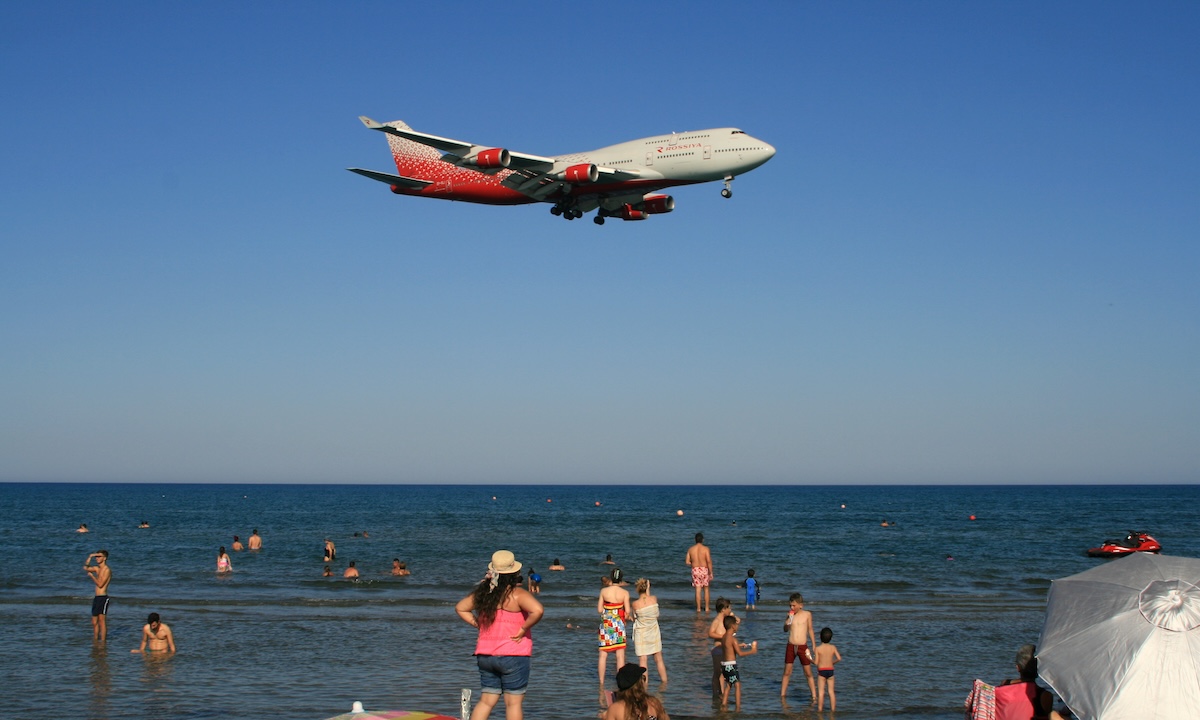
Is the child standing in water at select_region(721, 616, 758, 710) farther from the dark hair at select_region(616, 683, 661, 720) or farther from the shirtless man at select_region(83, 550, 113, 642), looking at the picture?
the shirtless man at select_region(83, 550, 113, 642)

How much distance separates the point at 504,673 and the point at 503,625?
0.38m

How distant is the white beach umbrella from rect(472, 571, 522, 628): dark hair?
3890mm

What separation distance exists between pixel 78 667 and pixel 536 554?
98.6 feet

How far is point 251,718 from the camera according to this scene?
11719mm

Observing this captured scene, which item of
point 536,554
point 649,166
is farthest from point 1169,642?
point 536,554

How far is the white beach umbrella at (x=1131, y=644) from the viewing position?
258 inches

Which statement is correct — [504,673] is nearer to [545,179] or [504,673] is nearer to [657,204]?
[545,179]

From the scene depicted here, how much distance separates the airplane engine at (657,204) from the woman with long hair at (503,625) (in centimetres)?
2603

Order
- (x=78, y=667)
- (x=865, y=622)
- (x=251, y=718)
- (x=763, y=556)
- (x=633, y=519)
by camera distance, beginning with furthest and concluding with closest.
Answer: (x=633, y=519) < (x=763, y=556) < (x=865, y=622) < (x=78, y=667) < (x=251, y=718)


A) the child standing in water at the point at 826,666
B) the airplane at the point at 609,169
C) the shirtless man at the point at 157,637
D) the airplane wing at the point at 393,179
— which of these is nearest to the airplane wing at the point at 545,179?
the airplane at the point at 609,169

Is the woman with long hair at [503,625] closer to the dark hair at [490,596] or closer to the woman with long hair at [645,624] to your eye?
the dark hair at [490,596]

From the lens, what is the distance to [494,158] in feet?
99.8

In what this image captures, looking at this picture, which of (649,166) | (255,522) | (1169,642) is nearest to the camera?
(1169,642)

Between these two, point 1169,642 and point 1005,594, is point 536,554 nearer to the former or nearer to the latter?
point 1005,594
